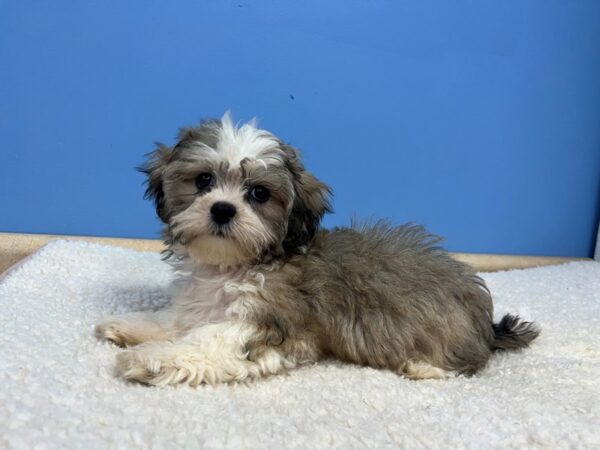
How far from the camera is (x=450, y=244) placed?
314 cm

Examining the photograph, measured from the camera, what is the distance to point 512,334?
1.88 metres

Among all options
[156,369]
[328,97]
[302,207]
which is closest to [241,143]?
[302,207]

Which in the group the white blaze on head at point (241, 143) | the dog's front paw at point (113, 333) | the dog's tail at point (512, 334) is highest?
the white blaze on head at point (241, 143)

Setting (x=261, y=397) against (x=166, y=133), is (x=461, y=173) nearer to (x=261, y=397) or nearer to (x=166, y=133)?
(x=166, y=133)

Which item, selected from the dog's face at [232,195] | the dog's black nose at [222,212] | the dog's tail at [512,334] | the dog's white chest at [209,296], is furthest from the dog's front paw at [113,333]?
the dog's tail at [512,334]

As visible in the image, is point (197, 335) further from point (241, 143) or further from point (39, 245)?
point (39, 245)

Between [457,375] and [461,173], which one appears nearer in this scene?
[457,375]

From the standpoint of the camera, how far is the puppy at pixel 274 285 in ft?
4.83

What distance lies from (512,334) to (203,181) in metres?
1.18

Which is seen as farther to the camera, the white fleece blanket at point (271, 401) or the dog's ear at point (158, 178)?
the dog's ear at point (158, 178)

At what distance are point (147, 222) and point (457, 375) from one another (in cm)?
186

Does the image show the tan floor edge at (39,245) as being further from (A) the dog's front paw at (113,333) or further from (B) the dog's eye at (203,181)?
(B) the dog's eye at (203,181)

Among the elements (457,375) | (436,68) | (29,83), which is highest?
(436,68)

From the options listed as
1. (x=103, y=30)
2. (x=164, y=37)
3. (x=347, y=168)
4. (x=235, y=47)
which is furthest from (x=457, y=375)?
(x=103, y=30)
